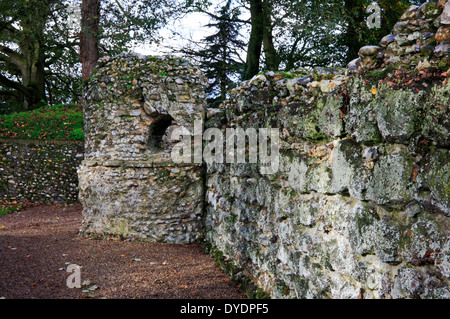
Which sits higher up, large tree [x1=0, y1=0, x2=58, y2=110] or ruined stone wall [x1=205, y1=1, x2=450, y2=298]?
large tree [x1=0, y1=0, x2=58, y2=110]

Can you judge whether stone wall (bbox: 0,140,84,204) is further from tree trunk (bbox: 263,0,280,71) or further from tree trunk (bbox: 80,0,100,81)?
tree trunk (bbox: 263,0,280,71)

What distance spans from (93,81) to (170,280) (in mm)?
4201

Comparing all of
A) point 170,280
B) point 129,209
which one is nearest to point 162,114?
point 129,209

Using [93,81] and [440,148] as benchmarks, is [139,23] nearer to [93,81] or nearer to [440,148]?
[93,81]

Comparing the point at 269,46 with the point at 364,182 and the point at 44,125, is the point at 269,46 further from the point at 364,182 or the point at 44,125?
the point at 364,182

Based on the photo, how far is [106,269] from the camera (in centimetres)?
507

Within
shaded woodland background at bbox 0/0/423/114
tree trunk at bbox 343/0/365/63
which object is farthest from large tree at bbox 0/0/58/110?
tree trunk at bbox 343/0/365/63

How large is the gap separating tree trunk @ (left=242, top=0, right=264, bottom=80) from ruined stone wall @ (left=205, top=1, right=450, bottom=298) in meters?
9.73

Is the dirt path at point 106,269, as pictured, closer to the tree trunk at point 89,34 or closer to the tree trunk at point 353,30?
the tree trunk at point 89,34

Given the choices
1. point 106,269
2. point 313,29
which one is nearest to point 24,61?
point 313,29

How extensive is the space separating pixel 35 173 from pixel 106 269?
8.32 meters

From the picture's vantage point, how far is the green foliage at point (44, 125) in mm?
12516

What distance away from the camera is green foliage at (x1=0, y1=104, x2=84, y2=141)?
12516mm
